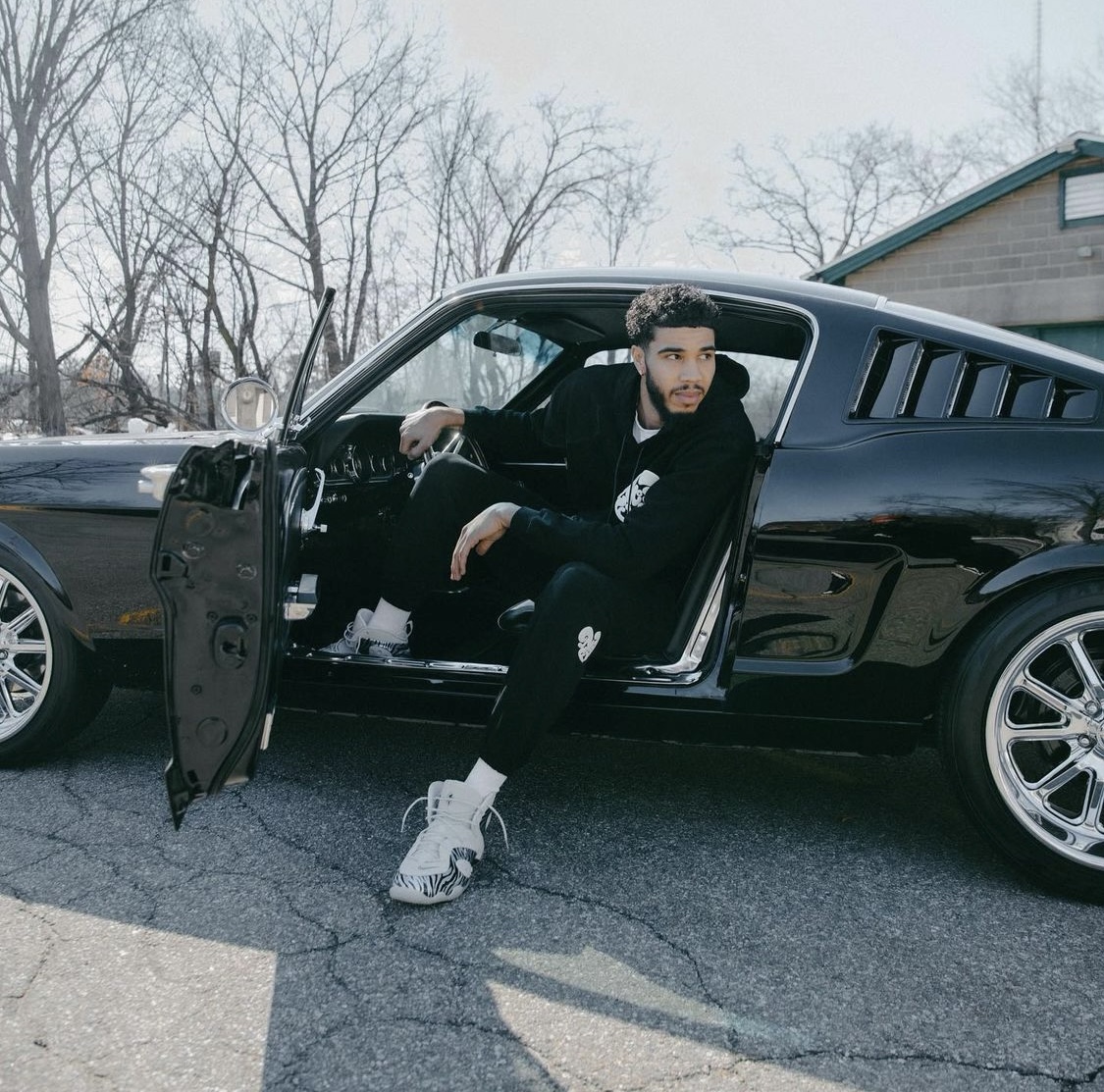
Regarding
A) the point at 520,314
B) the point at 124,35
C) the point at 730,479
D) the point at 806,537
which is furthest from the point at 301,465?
the point at 124,35

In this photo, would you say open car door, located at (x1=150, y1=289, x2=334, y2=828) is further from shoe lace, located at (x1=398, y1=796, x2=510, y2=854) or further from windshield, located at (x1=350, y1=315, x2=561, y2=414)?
windshield, located at (x1=350, y1=315, x2=561, y2=414)

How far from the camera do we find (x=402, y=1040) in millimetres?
1799

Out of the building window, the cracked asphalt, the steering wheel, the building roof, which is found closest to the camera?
the cracked asphalt

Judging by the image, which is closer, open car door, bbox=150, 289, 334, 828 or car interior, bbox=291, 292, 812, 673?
open car door, bbox=150, 289, 334, 828

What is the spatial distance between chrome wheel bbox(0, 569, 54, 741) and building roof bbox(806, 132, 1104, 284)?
9968 millimetres

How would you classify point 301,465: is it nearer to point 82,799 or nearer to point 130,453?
point 130,453

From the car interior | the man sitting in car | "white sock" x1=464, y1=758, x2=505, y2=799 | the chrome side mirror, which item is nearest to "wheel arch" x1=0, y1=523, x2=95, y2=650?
the car interior

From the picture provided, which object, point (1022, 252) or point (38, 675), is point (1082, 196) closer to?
point (1022, 252)

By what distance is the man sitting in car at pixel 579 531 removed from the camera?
2.46 metres

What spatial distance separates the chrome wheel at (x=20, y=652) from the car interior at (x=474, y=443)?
79cm

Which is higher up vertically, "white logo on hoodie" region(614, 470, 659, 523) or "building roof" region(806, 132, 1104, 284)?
"building roof" region(806, 132, 1104, 284)

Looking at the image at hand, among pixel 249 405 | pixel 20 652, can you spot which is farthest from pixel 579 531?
pixel 20 652

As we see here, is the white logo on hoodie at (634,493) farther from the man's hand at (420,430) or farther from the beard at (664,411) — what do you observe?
the man's hand at (420,430)

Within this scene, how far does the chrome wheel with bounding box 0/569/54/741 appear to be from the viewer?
3.01 m
